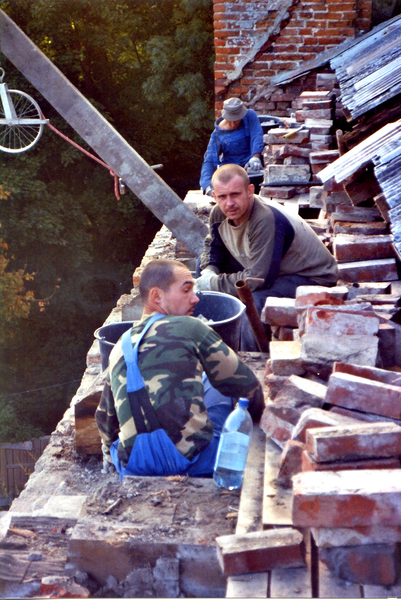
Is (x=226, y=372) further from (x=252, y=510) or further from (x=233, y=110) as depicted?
(x=233, y=110)

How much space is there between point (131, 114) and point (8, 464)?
9.56 meters

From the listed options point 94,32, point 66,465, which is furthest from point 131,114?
point 66,465

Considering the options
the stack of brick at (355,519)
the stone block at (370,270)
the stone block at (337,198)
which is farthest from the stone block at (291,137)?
the stack of brick at (355,519)

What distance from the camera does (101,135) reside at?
23.1ft

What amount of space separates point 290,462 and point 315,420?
0.58 feet

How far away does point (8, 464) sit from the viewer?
582 inches

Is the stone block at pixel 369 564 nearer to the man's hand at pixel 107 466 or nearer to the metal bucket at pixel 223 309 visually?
the man's hand at pixel 107 466

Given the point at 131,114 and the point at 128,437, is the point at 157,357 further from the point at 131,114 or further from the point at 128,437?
the point at 131,114

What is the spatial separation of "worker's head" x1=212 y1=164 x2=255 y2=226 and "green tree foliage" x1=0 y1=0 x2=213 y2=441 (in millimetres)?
10833

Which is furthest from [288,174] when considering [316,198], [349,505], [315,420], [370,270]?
[349,505]

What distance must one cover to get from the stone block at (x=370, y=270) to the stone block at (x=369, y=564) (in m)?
2.22

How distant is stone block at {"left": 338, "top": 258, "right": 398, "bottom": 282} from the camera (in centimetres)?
379

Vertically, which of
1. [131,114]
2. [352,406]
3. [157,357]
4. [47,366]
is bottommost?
[47,366]

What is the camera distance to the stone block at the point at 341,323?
8.89 ft
